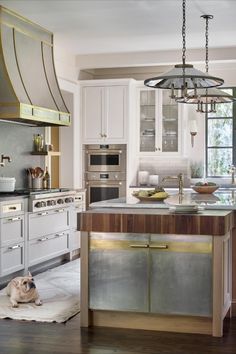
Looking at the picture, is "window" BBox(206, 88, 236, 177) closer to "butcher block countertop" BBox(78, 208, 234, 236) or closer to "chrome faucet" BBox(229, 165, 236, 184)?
"chrome faucet" BBox(229, 165, 236, 184)

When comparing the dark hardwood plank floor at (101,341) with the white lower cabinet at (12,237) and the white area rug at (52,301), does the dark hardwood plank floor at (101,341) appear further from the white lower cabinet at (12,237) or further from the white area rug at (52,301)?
the white lower cabinet at (12,237)

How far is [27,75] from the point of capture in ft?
22.7

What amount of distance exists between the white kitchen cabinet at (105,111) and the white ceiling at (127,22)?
0.79 m

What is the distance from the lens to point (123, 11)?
243 inches

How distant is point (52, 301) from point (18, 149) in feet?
9.09

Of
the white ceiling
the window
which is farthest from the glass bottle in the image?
the window

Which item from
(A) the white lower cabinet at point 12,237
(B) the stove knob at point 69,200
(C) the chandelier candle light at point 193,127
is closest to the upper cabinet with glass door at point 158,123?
(C) the chandelier candle light at point 193,127

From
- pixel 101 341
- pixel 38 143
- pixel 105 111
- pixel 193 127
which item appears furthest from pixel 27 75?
pixel 101 341

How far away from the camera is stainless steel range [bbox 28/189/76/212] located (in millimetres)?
6574

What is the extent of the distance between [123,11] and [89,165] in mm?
3411

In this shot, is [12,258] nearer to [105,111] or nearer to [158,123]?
[105,111]

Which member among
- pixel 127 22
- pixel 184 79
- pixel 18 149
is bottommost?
pixel 18 149

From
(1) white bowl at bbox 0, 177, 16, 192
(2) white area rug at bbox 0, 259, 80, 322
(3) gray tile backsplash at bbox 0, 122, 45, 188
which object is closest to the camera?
(2) white area rug at bbox 0, 259, 80, 322

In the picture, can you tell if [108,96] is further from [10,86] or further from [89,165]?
[10,86]
